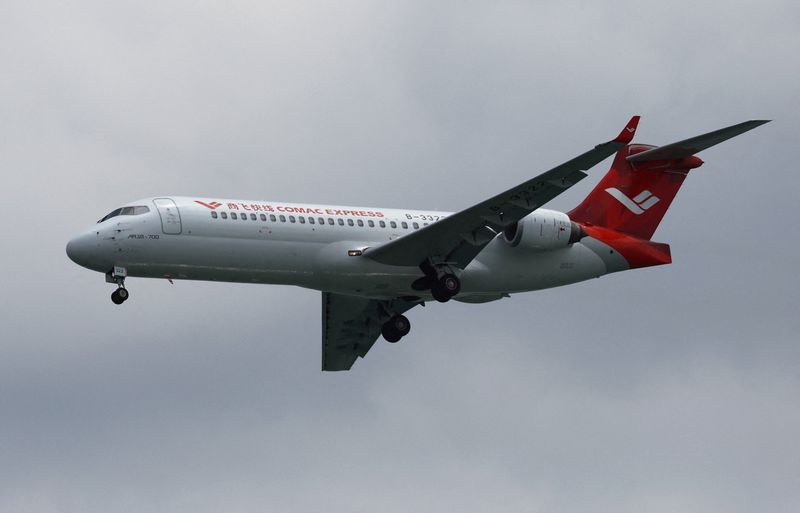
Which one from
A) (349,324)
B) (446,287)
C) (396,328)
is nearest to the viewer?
(446,287)

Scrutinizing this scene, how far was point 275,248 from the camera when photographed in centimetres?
4181

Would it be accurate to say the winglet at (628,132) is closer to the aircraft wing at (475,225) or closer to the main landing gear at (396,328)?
the aircraft wing at (475,225)

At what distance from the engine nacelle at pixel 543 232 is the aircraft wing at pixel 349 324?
4.67 meters

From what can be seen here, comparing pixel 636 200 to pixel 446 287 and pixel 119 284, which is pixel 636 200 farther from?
pixel 119 284

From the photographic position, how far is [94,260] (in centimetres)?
4091

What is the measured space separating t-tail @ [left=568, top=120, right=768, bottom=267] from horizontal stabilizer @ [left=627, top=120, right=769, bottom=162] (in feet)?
0.10

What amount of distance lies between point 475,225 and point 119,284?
10.0 meters

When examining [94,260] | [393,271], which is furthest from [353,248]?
[94,260]

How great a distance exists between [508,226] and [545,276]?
2757mm

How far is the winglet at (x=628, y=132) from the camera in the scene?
38669 mm

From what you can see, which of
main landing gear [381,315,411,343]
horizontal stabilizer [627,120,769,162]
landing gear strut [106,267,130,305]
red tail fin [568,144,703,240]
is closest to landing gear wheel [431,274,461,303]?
main landing gear [381,315,411,343]

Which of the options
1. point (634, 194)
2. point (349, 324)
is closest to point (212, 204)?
point (349, 324)

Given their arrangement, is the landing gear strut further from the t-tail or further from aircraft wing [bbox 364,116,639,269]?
the t-tail

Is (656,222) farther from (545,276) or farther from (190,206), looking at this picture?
(190,206)
